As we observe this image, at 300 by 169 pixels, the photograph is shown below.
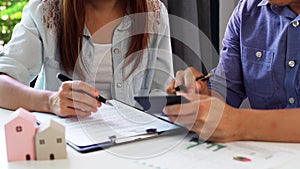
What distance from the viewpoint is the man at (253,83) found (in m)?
0.81

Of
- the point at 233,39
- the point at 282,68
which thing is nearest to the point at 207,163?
the point at 282,68

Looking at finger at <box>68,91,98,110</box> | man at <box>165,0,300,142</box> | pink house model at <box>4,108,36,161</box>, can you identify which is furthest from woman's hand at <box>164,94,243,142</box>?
pink house model at <box>4,108,36,161</box>

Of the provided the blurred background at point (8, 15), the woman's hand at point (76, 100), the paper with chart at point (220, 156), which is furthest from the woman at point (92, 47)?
the blurred background at point (8, 15)

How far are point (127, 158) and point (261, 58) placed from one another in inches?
22.0

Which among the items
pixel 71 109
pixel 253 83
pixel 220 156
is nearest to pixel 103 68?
pixel 71 109

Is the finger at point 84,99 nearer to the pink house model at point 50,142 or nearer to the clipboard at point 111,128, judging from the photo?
the clipboard at point 111,128

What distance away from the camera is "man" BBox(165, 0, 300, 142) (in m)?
0.81

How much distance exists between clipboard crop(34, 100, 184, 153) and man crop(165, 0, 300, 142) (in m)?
0.05

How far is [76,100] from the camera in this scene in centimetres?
92

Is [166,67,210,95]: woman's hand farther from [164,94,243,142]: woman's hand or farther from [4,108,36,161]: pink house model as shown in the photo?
[4,108,36,161]: pink house model

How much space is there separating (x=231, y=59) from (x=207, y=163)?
548 mm

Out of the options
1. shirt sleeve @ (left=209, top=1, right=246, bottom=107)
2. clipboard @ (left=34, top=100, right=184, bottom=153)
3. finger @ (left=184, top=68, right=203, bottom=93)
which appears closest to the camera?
clipboard @ (left=34, top=100, right=184, bottom=153)

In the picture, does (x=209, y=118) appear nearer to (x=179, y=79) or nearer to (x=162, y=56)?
(x=179, y=79)

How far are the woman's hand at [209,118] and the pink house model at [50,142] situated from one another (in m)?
0.23
